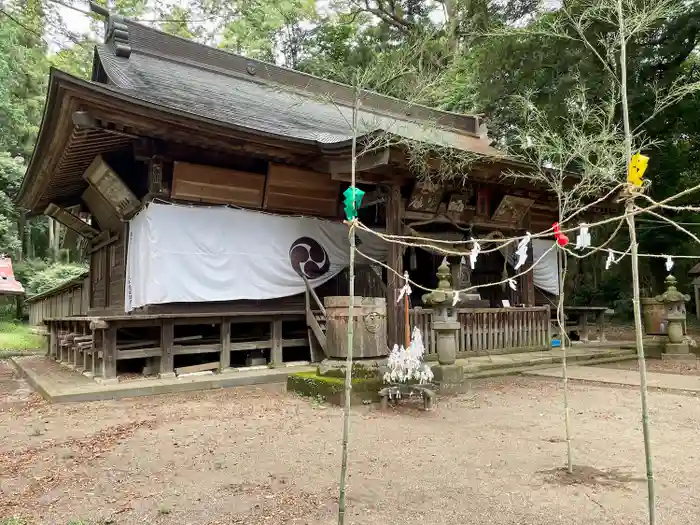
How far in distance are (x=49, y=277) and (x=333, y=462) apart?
23.1 metres

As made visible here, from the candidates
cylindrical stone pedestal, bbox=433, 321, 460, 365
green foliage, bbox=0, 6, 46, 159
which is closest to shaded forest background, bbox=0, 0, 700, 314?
green foliage, bbox=0, 6, 46, 159

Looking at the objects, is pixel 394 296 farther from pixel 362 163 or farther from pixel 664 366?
pixel 664 366

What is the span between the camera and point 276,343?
28.4 feet

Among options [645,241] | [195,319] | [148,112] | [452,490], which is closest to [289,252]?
[195,319]

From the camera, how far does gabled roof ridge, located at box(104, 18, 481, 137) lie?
11.2m

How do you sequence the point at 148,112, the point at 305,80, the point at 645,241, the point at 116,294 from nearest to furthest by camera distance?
the point at 148,112 → the point at 116,294 → the point at 305,80 → the point at 645,241

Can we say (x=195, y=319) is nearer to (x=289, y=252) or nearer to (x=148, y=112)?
(x=289, y=252)

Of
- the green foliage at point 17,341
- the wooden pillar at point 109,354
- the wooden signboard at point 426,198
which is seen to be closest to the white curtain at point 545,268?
the wooden signboard at point 426,198

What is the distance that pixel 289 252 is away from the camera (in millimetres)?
9070

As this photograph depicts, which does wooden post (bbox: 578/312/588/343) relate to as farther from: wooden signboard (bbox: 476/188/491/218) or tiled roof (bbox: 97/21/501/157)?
tiled roof (bbox: 97/21/501/157)

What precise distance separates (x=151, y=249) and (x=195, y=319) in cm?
126

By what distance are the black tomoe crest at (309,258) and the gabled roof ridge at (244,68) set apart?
121 inches

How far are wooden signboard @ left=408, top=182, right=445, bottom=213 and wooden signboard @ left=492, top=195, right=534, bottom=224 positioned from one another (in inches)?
72.6

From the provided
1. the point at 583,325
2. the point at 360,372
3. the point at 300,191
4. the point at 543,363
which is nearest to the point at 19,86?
the point at 300,191
